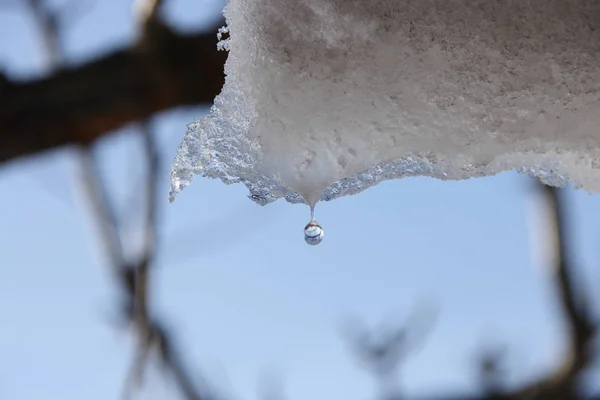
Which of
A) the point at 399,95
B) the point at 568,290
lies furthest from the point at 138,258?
the point at 399,95

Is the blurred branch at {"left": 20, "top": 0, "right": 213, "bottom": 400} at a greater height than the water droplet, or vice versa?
the blurred branch at {"left": 20, "top": 0, "right": 213, "bottom": 400}

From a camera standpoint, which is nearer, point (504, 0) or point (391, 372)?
point (504, 0)

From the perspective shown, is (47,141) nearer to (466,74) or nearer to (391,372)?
(466,74)

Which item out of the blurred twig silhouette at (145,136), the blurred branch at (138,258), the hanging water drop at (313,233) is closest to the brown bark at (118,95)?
the blurred twig silhouette at (145,136)

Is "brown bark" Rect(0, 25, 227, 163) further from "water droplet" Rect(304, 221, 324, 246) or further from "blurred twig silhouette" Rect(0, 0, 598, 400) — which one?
"water droplet" Rect(304, 221, 324, 246)

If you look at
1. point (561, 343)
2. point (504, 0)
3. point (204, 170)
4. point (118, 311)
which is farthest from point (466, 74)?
point (118, 311)

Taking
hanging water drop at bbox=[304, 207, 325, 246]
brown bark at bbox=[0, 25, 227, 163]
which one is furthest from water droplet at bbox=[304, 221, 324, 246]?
brown bark at bbox=[0, 25, 227, 163]

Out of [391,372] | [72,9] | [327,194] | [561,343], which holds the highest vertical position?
[72,9]
